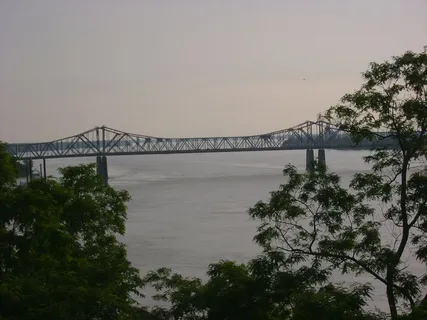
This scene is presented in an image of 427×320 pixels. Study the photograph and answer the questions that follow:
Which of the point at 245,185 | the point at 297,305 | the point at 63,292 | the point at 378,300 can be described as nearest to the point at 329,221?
the point at 297,305

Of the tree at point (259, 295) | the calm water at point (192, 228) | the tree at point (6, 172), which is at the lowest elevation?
the calm water at point (192, 228)

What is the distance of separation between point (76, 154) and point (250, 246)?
A: 4968 centimetres

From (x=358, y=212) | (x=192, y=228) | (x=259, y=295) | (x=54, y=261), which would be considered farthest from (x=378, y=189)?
(x=192, y=228)

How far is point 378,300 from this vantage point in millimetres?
12750

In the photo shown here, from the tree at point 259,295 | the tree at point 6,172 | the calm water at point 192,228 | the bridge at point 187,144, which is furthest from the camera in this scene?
the bridge at point 187,144

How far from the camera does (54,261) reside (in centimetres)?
834

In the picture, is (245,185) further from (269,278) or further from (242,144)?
(269,278)

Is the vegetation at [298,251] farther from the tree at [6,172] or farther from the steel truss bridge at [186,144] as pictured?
the steel truss bridge at [186,144]

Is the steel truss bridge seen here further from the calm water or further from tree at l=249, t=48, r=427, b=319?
tree at l=249, t=48, r=427, b=319

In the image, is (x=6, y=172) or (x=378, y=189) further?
(x=6, y=172)

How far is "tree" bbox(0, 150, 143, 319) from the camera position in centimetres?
702

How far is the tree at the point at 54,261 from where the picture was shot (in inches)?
276

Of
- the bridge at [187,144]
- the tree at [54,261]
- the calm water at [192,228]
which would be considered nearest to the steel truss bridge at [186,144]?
the bridge at [187,144]

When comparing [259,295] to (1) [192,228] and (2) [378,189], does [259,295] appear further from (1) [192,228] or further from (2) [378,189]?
(1) [192,228]
